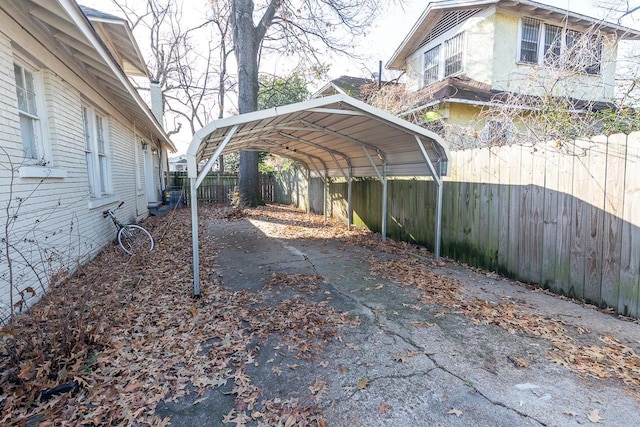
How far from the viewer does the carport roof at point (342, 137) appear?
442 cm

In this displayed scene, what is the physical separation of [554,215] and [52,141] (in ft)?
22.9

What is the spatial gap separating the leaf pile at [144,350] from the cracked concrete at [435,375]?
13 centimetres

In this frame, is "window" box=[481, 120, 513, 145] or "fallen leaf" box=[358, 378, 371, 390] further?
"window" box=[481, 120, 513, 145]

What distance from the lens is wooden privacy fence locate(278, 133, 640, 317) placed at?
3.43 meters

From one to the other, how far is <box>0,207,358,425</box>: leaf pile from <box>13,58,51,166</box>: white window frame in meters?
1.73

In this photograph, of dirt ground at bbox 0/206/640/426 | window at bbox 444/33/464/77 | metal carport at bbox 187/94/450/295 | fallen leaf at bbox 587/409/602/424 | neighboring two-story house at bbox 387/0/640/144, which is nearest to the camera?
fallen leaf at bbox 587/409/602/424

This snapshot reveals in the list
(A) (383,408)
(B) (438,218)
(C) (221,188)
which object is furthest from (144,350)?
(C) (221,188)

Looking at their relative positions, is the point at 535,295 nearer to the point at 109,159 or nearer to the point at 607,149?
the point at 607,149

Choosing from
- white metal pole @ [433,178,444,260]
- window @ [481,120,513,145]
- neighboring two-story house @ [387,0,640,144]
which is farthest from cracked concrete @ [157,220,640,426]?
neighboring two-story house @ [387,0,640,144]

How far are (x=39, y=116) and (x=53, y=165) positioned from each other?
67 cm

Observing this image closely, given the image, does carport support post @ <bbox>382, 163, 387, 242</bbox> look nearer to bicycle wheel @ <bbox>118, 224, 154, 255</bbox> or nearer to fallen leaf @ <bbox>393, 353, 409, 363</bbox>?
fallen leaf @ <bbox>393, 353, 409, 363</bbox>

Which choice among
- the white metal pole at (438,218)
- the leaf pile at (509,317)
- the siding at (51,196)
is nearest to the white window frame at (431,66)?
the leaf pile at (509,317)

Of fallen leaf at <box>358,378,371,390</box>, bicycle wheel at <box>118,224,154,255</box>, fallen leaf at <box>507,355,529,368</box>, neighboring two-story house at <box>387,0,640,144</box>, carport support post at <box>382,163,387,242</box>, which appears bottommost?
fallen leaf at <box>358,378,371,390</box>

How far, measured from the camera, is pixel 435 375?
257 centimetres
